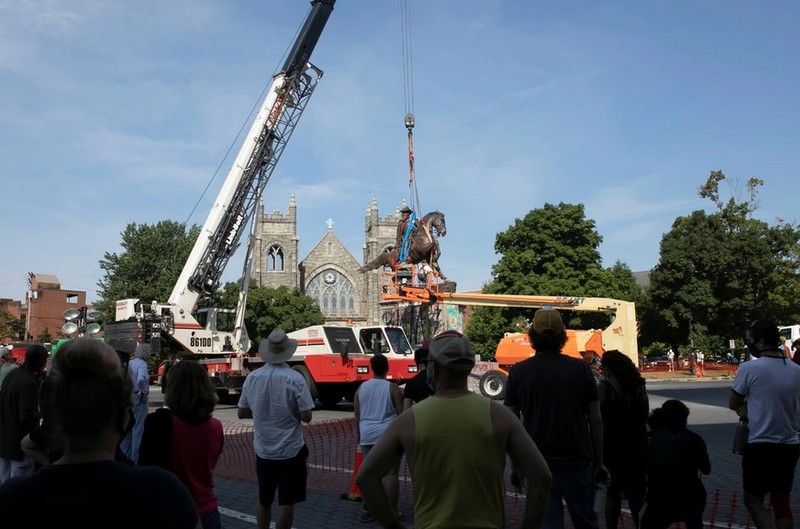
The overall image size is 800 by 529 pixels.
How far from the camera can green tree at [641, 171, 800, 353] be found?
44312 mm

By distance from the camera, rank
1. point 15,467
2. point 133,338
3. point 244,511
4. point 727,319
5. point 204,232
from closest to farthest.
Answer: point 15,467
point 244,511
point 133,338
point 204,232
point 727,319

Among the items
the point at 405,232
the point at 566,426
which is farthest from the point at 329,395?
the point at 566,426

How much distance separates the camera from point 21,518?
1.88m

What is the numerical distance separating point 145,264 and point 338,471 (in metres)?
39.6

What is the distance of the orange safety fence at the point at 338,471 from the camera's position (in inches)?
283

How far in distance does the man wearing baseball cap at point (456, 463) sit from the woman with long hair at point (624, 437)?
267cm

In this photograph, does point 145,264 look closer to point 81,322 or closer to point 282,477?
point 81,322

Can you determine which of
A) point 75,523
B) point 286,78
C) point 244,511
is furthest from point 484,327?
point 75,523

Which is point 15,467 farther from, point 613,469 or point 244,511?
point 613,469

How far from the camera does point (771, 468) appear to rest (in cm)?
549

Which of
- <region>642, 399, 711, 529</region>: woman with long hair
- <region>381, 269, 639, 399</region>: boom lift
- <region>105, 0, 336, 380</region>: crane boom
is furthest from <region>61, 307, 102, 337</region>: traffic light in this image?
<region>381, 269, 639, 399</region>: boom lift

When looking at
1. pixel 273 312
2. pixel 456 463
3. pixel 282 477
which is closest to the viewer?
pixel 456 463

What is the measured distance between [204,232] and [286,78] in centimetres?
562

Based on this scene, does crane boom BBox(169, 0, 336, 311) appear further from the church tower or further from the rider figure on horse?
the church tower
